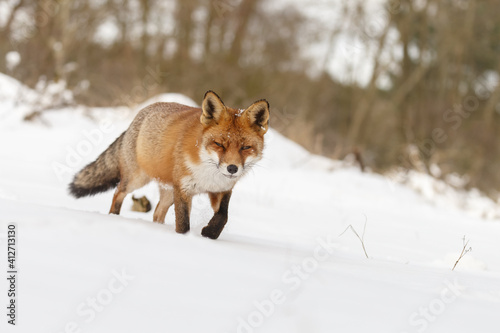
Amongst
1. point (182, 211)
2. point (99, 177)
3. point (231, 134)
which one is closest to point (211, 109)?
point (231, 134)

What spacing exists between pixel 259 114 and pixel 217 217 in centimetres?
78

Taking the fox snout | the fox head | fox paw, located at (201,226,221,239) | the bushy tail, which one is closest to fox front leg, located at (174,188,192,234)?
fox paw, located at (201,226,221,239)

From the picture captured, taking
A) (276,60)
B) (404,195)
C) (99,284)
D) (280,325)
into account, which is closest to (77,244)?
(99,284)

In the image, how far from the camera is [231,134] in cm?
A: 335

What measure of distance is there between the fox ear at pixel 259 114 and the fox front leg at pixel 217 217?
536 millimetres

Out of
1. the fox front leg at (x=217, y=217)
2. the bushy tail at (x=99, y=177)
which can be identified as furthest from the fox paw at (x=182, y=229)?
the bushy tail at (x=99, y=177)

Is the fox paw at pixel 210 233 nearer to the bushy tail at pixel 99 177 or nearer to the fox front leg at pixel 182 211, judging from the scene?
the fox front leg at pixel 182 211

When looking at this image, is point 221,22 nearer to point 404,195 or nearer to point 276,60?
point 276,60

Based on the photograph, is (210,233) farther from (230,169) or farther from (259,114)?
(259,114)

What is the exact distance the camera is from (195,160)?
11.3 feet

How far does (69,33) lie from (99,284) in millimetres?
14717

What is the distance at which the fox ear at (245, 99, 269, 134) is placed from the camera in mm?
3412

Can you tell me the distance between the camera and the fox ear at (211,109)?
3.35m

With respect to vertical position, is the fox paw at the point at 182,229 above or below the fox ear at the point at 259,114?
below
